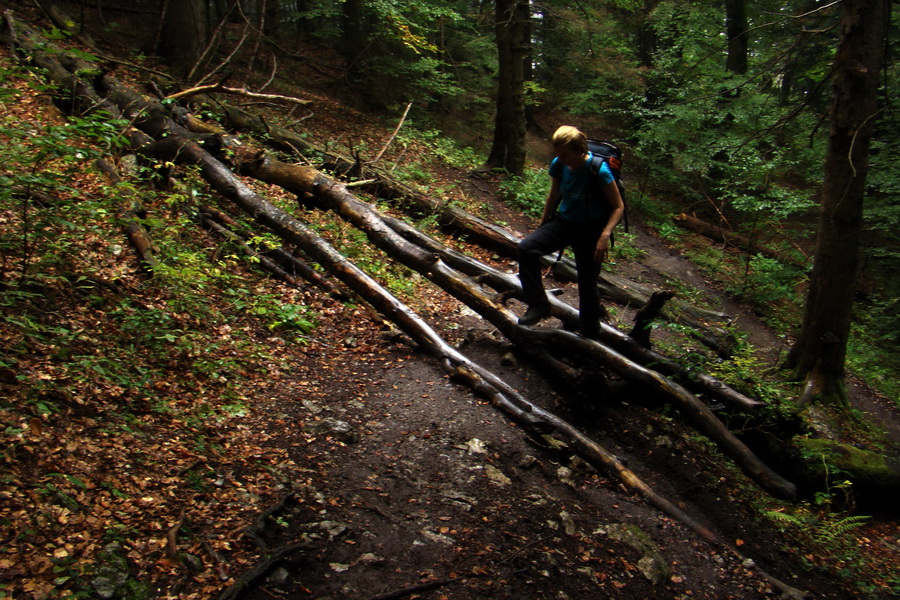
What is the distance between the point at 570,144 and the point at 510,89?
10029 mm

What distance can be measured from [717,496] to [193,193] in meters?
7.49

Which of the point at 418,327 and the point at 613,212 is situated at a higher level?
the point at 613,212

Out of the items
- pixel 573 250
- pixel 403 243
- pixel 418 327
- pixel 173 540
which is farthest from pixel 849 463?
pixel 173 540

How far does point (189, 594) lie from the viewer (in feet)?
8.57

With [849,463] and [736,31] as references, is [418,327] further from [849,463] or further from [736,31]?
[736,31]

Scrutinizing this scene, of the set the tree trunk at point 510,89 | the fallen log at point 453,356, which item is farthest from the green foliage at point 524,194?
the fallen log at point 453,356

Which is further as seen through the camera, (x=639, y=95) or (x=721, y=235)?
(x=639, y=95)

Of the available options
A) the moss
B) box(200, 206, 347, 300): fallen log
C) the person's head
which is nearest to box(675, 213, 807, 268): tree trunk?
the moss

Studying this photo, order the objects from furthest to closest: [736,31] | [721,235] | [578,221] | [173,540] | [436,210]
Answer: [736,31], [721,235], [436,210], [578,221], [173,540]

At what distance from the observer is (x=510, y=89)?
1388 centimetres

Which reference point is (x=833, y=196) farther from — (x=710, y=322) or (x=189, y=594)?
(x=189, y=594)

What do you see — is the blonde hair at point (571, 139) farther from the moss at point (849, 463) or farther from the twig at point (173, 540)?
the twig at point (173, 540)

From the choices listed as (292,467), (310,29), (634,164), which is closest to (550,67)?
(634,164)

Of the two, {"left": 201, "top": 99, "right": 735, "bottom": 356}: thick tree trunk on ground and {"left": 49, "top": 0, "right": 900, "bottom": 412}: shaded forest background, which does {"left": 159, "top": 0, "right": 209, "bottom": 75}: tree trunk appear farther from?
{"left": 201, "top": 99, "right": 735, "bottom": 356}: thick tree trunk on ground
